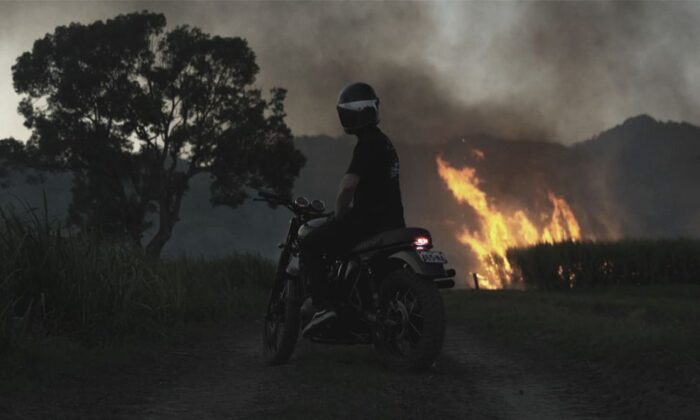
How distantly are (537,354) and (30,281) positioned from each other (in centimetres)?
605

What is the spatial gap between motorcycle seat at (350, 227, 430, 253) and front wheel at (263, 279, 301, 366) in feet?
3.81

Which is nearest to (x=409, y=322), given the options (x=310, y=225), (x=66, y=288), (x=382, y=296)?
(x=382, y=296)

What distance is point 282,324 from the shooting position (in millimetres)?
8531

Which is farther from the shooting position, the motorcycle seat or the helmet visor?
the helmet visor

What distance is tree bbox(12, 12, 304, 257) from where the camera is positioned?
40.4 m

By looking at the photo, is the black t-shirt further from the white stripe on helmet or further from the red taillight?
the red taillight

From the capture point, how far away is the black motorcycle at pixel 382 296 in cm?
693

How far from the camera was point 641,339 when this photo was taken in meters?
9.14

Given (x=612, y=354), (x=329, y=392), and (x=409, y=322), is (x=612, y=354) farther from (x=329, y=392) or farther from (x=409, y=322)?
(x=329, y=392)

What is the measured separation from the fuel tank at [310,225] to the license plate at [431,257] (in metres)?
1.31

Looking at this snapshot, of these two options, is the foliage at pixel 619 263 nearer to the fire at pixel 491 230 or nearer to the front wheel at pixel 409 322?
the fire at pixel 491 230

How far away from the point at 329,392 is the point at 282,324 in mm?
2214

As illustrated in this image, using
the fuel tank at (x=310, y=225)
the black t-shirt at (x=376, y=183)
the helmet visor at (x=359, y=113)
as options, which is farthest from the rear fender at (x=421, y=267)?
the helmet visor at (x=359, y=113)

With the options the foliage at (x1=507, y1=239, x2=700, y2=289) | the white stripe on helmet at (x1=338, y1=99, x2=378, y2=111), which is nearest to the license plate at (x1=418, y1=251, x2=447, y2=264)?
the white stripe on helmet at (x1=338, y1=99, x2=378, y2=111)
